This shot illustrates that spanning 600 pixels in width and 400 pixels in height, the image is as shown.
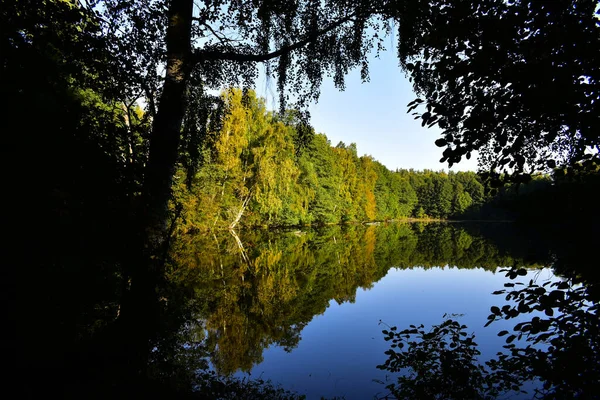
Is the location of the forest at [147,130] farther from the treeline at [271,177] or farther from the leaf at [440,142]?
the treeline at [271,177]

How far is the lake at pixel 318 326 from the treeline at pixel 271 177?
149 centimetres

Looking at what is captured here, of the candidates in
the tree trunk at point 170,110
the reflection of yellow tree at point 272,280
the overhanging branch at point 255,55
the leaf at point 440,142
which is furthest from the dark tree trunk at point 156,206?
the leaf at point 440,142

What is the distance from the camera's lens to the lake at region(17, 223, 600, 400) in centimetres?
200

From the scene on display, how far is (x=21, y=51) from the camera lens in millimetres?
2180

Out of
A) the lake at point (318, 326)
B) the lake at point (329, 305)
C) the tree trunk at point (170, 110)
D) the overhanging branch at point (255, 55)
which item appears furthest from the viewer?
the lake at point (329, 305)

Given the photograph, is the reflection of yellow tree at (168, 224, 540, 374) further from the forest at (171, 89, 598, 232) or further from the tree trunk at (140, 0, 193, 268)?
the forest at (171, 89, 598, 232)

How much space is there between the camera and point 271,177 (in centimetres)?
2703

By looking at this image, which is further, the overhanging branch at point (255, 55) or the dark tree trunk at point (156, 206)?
the overhanging branch at point (255, 55)

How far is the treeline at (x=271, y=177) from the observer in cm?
2048

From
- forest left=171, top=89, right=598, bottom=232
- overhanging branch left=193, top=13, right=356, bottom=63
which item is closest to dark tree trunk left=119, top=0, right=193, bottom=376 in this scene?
overhanging branch left=193, top=13, right=356, bottom=63

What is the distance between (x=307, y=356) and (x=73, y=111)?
19.9 feet

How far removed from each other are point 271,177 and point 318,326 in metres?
19.9

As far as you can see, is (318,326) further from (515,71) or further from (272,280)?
(515,71)

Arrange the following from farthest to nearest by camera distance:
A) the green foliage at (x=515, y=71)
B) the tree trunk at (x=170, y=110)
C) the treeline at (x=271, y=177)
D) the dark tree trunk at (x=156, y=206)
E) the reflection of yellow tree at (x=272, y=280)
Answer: the treeline at (x=271, y=177) → the reflection of yellow tree at (x=272, y=280) → the tree trunk at (x=170, y=110) → the dark tree trunk at (x=156, y=206) → the green foliage at (x=515, y=71)
